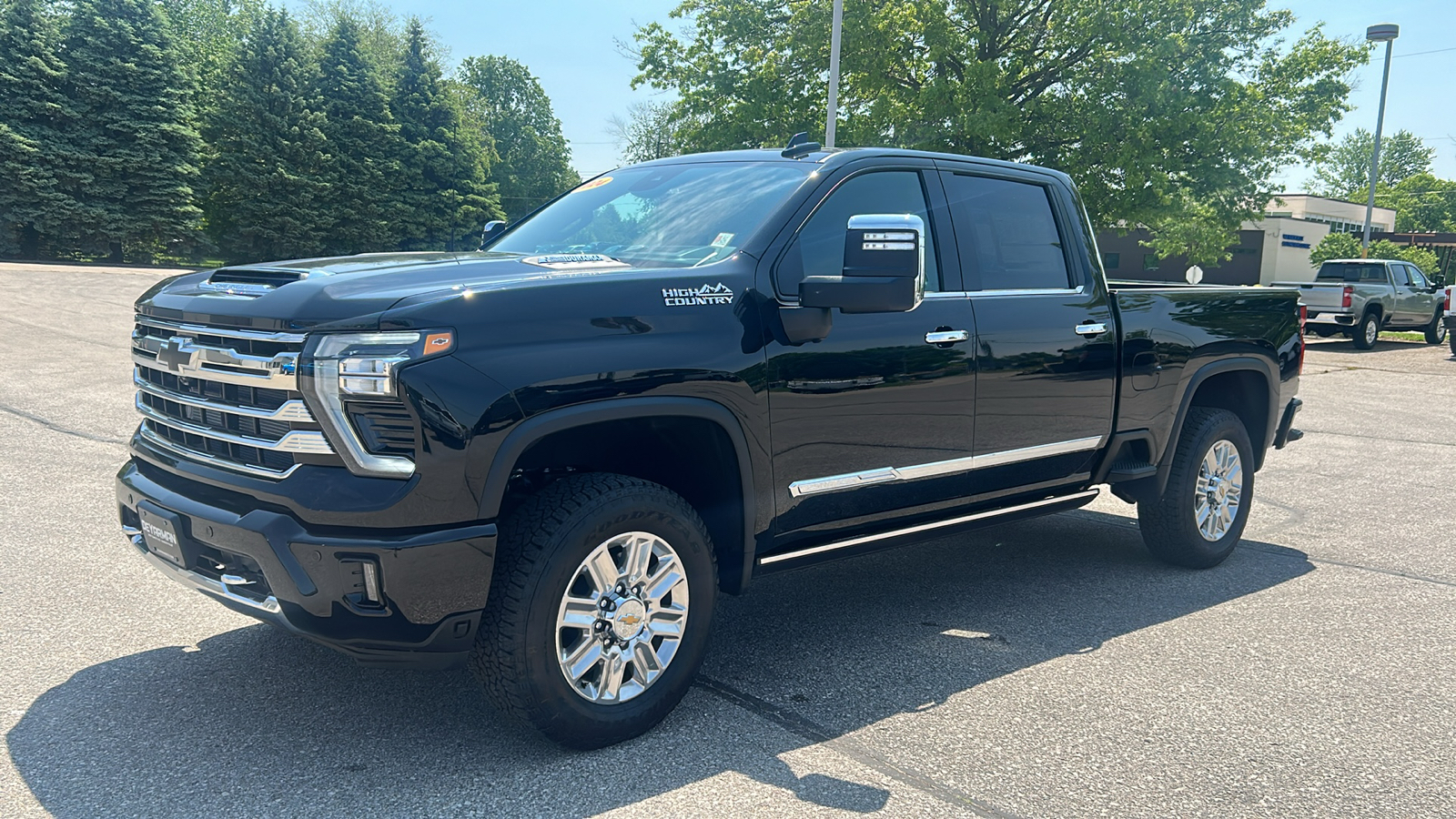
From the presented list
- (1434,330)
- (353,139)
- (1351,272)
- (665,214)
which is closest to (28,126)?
(353,139)

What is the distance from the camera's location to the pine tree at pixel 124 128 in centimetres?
3775

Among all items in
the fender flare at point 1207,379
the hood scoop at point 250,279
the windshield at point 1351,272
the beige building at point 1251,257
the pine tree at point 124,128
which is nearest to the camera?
the hood scoop at point 250,279

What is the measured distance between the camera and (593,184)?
511cm

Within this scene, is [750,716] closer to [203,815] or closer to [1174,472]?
[203,815]

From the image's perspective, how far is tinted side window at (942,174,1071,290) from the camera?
15.5ft

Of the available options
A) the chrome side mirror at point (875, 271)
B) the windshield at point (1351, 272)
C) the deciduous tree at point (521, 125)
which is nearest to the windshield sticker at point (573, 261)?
the chrome side mirror at point (875, 271)

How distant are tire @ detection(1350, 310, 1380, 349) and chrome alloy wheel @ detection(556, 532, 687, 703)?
2312 centimetres

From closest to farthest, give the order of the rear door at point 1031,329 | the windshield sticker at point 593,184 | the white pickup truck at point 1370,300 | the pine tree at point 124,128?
the rear door at point 1031,329 < the windshield sticker at point 593,184 < the white pickup truck at point 1370,300 < the pine tree at point 124,128

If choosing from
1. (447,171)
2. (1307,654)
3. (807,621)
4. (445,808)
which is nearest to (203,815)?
(445,808)

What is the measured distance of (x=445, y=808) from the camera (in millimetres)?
3074

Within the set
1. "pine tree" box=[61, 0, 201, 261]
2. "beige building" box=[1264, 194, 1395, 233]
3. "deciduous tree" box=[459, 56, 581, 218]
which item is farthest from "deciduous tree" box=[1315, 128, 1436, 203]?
"pine tree" box=[61, 0, 201, 261]

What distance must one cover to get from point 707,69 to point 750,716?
27.3 metres

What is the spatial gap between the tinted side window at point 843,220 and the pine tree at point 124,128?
40.2 metres

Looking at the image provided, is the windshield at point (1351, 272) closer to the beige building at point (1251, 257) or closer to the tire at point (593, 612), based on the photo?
the tire at point (593, 612)
